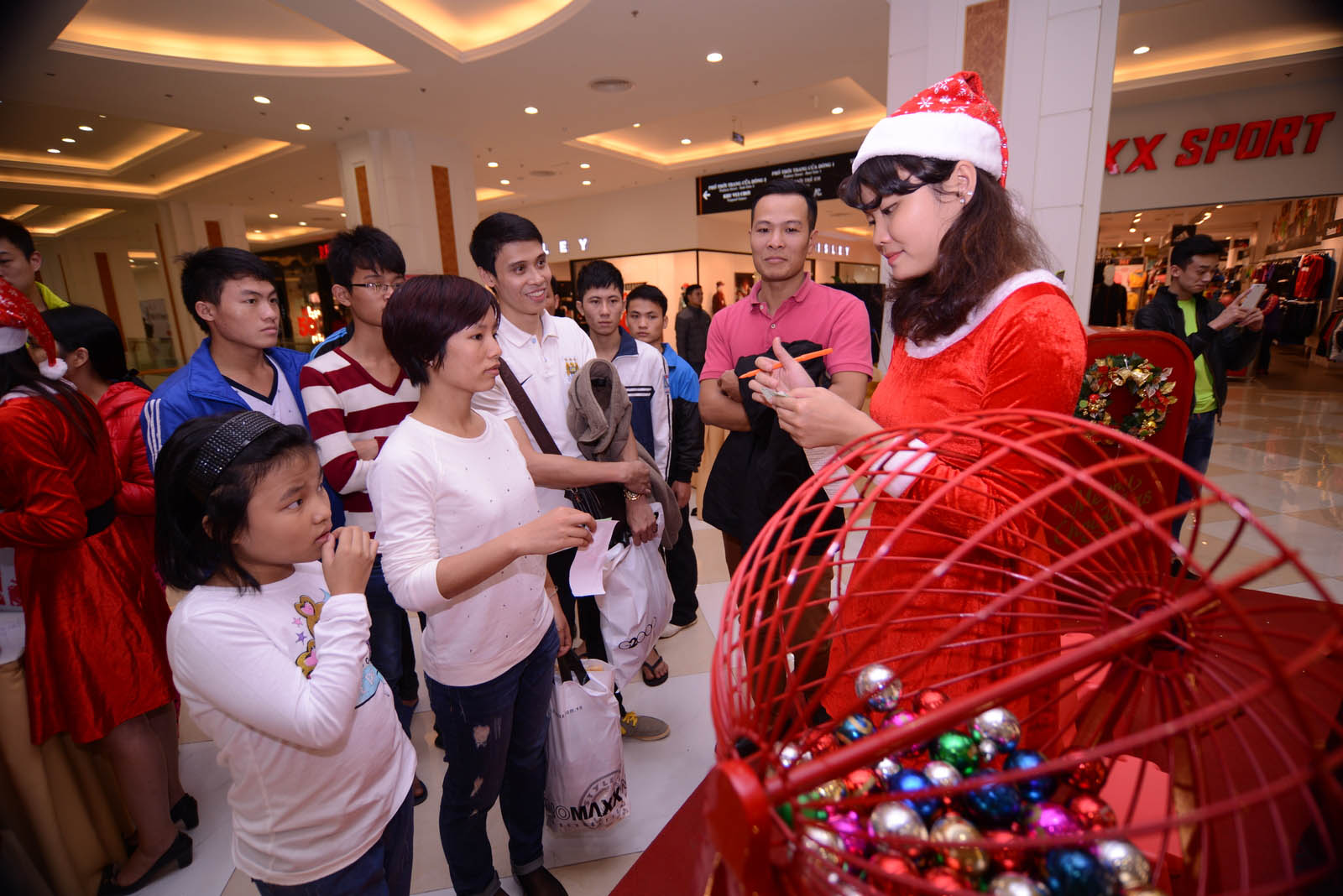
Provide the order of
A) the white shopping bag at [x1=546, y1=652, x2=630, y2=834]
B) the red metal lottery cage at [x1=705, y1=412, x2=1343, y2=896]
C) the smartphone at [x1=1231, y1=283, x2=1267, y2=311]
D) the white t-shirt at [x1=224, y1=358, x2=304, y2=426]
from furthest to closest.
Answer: the smartphone at [x1=1231, y1=283, x2=1267, y2=311], the white t-shirt at [x1=224, y1=358, x2=304, y2=426], the white shopping bag at [x1=546, y1=652, x2=630, y2=834], the red metal lottery cage at [x1=705, y1=412, x2=1343, y2=896]

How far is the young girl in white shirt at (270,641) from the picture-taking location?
961mm

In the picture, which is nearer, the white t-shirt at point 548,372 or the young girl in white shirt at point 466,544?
the young girl in white shirt at point 466,544

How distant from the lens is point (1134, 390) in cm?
251

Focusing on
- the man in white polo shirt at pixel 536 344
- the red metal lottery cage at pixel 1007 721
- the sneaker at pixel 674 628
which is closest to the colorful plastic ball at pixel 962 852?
the red metal lottery cage at pixel 1007 721

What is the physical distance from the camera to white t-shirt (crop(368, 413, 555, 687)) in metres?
1.18

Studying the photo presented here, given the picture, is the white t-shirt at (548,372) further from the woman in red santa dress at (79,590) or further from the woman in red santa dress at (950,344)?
the woman in red santa dress at (79,590)

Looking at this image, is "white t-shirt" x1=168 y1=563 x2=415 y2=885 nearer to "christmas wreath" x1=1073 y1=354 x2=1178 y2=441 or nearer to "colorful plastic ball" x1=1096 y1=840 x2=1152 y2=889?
"colorful plastic ball" x1=1096 y1=840 x2=1152 y2=889

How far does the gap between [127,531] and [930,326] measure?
2.22 metres

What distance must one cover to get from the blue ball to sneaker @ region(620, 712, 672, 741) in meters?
1.76

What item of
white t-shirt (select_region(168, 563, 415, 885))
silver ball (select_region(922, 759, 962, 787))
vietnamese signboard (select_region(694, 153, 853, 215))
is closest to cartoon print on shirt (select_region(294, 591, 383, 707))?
white t-shirt (select_region(168, 563, 415, 885))

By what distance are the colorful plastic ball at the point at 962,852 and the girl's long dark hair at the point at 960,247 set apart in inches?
31.3

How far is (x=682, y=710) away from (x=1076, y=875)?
2.01 m

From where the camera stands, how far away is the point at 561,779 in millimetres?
1587

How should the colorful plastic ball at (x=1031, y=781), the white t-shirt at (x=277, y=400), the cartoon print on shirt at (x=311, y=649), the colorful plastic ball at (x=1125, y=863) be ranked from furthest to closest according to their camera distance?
the white t-shirt at (x=277, y=400)
the cartoon print on shirt at (x=311, y=649)
the colorful plastic ball at (x=1031, y=781)
the colorful plastic ball at (x=1125, y=863)
